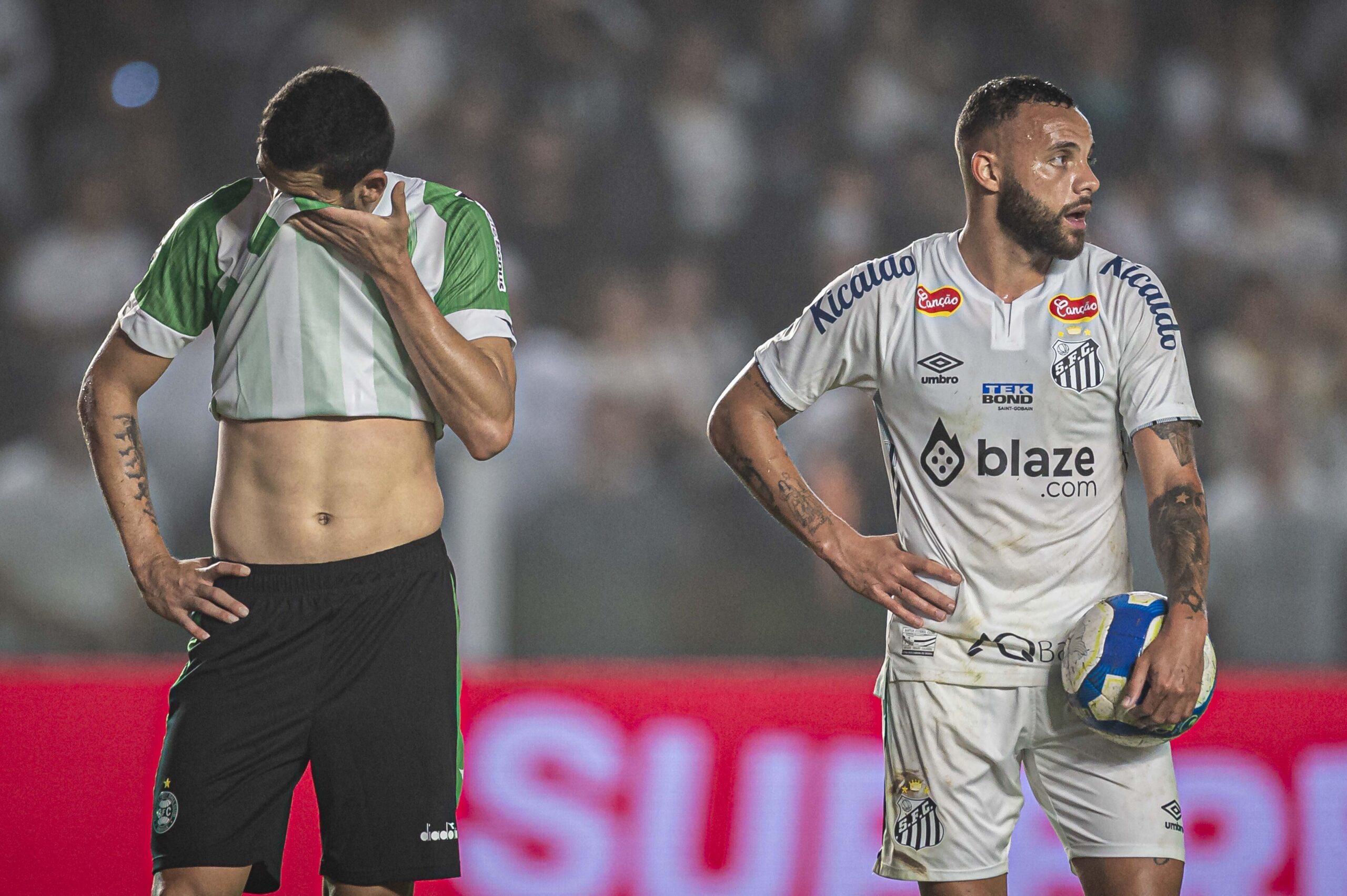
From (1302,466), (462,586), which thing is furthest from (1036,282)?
(1302,466)

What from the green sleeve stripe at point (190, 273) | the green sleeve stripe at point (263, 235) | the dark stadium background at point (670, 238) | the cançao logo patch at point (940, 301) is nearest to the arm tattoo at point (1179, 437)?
the cançao logo patch at point (940, 301)

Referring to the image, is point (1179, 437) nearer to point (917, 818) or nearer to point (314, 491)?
point (917, 818)

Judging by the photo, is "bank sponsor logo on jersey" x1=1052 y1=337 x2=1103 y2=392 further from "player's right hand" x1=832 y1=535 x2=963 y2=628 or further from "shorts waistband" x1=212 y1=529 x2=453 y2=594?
"shorts waistband" x1=212 y1=529 x2=453 y2=594

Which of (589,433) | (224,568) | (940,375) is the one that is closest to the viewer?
(224,568)

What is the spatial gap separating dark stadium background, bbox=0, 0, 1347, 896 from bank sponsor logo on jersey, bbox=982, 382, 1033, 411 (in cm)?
368

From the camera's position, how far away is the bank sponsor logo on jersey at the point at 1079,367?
2.83 metres

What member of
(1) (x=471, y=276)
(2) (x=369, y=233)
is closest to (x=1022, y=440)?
(1) (x=471, y=276)

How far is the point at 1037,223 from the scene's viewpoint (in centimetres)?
288

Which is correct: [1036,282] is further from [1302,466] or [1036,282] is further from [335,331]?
[1302,466]

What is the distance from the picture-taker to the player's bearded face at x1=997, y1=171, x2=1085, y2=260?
2861 millimetres

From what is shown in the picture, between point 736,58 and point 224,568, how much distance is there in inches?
235

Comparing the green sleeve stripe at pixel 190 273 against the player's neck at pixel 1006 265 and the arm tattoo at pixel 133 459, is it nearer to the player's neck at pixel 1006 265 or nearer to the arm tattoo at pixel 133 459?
the arm tattoo at pixel 133 459

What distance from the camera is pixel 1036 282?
2.95 m

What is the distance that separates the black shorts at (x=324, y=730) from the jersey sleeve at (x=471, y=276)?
50 cm
